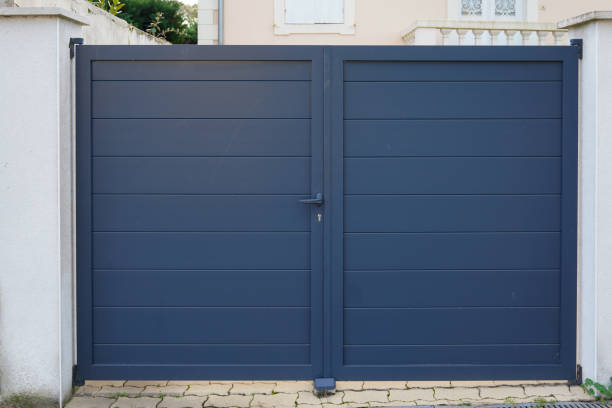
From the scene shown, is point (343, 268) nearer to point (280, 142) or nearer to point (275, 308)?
point (275, 308)

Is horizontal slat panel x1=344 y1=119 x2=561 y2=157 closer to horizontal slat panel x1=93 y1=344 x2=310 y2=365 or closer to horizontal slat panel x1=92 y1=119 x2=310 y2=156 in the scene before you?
horizontal slat panel x1=92 y1=119 x2=310 y2=156

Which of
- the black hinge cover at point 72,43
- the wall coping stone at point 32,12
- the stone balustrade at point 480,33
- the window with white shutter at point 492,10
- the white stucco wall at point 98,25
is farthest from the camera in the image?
the window with white shutter at point 492,10

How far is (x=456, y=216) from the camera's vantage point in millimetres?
4137

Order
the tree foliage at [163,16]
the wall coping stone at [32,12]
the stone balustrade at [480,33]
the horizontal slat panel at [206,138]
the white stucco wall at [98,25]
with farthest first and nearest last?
1. the tree foliage at [163,16]
2. the stone balustrade at [480,33]
3. the white stucco wall at [98,25]
4. the horizontal slat panel at [206,138]
5. the wall coping stone at [32,12]

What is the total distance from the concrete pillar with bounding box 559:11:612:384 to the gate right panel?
0.26 feet

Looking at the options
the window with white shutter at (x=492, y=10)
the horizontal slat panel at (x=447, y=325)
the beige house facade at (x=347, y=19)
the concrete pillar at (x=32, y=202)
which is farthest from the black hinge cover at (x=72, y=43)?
the window with white shutter at (x=492, y=10)

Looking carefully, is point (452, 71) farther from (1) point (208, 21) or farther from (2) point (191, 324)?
(1) point (208, 21)

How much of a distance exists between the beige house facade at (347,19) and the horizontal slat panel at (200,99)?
18.9ft

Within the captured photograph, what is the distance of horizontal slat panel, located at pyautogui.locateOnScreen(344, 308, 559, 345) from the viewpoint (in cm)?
416

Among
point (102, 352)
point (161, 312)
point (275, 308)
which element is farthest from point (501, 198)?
point (102, 352)

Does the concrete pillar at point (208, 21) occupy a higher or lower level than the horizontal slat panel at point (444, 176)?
higher

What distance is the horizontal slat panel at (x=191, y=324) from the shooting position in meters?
4.15

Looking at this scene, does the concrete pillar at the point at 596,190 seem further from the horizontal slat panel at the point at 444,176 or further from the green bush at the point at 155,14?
the green bush at the point at 155,14

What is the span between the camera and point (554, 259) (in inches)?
163
